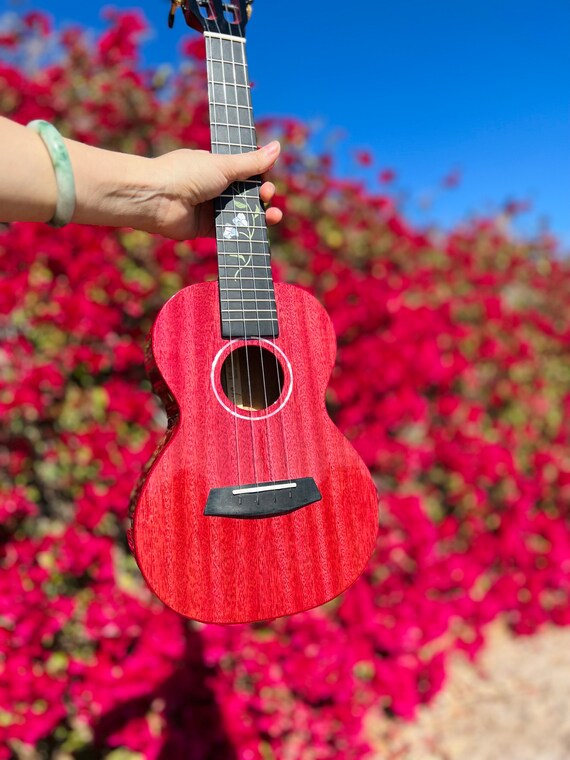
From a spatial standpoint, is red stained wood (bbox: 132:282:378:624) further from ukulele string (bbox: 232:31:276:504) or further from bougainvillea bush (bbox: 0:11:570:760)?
bougainvillea bush (bbox: 0:11:570:760)

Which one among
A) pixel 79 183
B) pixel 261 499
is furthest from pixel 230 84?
pixel 261 499

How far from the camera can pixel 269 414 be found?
1356 mm

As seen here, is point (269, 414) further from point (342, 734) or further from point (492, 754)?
point (492, 754)

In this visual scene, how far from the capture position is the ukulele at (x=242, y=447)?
1.24 metres

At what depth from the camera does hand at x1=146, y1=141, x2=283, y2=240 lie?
1362mm

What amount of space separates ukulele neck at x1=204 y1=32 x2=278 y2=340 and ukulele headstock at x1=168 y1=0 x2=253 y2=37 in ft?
0.07

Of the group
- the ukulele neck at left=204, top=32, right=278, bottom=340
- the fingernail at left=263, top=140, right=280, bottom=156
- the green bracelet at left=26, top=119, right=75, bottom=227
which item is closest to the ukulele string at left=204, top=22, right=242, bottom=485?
the ukulele neck at left=204, top=32, right=278, bottom=340

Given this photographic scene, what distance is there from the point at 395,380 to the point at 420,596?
102 centimetres

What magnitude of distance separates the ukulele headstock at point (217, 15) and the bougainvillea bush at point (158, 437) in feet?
3.91

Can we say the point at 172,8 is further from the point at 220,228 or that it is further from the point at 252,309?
the point at 252,309

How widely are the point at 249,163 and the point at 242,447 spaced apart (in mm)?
649

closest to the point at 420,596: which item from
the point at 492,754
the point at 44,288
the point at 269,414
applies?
the point at 492,754

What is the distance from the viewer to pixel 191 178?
137 cm

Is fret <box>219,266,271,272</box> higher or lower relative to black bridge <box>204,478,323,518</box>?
higher
